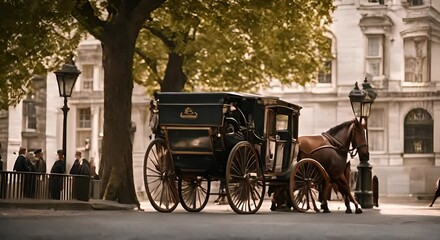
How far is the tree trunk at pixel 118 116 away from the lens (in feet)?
80.4

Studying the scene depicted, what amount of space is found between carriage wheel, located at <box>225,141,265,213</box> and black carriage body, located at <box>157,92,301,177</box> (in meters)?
0.28

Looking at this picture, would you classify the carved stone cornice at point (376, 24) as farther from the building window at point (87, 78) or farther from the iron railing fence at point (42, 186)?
the iron railing fence at point (42, 186)

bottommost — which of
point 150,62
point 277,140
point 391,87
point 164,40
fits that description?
point 277,140

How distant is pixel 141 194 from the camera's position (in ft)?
148

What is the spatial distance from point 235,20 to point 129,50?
601 centimetres

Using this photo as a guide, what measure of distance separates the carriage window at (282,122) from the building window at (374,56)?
27.9 m

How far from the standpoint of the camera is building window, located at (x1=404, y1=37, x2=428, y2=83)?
48125 millimetres

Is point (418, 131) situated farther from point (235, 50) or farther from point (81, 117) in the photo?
point (81, 117)

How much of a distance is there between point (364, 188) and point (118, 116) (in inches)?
281

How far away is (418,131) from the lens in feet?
157

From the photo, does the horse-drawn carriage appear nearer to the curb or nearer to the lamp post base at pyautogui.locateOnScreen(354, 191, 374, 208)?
the curb

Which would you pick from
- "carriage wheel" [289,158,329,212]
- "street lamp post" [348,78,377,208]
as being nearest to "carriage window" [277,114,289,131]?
"carriage wheel" [289,158,329,212]

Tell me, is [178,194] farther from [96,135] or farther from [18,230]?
[96,135]

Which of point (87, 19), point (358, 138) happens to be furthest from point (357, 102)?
point (87, 19)
